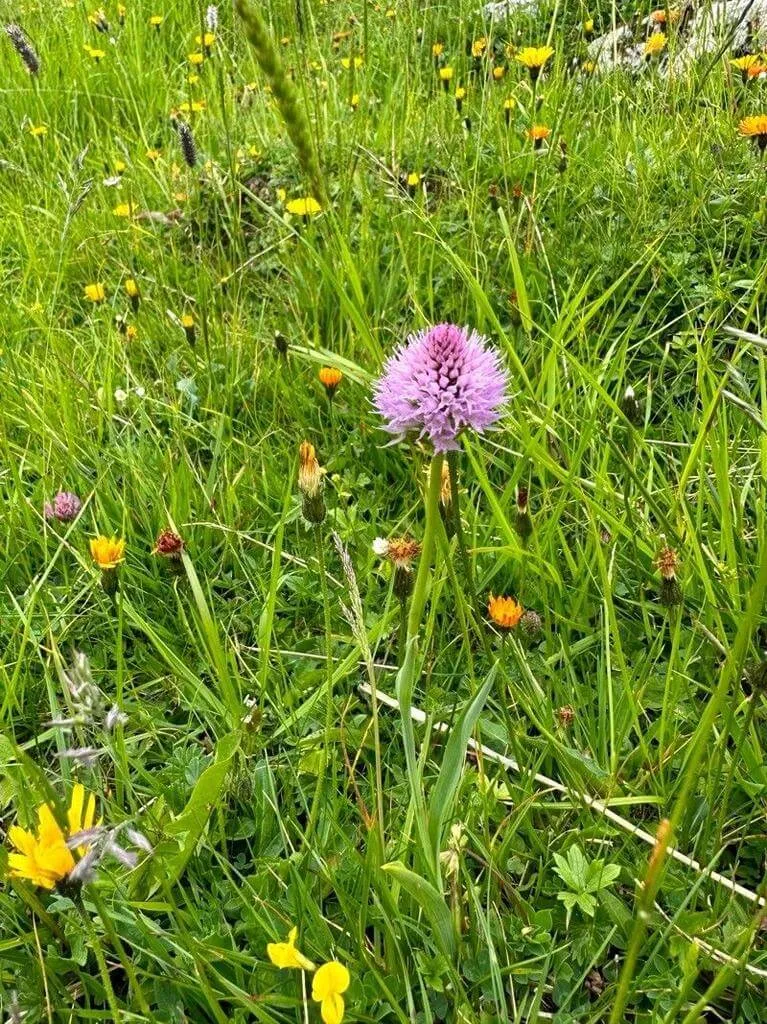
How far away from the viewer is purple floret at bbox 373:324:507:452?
35.4 inches

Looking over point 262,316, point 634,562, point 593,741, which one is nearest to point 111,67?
point 262,316

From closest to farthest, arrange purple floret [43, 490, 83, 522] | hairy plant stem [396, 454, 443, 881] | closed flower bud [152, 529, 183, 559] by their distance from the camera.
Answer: hairy plant stem [396, 454, 443, 881], closed flower bud [152, 529, 183, 559], purple floret [43, 490, 83, 522]

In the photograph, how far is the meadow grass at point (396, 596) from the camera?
89cm

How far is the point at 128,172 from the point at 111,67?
89 centimetres

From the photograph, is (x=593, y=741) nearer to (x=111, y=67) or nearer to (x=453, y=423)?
(x=453, y=423)

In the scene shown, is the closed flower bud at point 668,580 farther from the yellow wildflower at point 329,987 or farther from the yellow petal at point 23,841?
the yellow petal at point 23,841

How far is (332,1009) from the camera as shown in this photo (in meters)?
0.72

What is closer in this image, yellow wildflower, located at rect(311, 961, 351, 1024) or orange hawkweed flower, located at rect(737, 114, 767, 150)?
yellow wildflower, located at rect(311, 961, 351, 1024)

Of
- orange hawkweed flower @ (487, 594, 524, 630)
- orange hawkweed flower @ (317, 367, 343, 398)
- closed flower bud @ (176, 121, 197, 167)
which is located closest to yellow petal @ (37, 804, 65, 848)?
orange hawkweed flower @ (487, 594, 524, 630)

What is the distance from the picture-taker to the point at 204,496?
1563 mm

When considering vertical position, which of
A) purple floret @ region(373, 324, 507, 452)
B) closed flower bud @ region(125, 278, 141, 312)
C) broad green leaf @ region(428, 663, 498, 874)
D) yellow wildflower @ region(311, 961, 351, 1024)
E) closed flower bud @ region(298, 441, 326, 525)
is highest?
purple floret @ region(373, 324, 507, 452)

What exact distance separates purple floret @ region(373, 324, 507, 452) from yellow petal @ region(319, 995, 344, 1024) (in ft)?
1.77

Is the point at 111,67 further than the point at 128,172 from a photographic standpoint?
Yes

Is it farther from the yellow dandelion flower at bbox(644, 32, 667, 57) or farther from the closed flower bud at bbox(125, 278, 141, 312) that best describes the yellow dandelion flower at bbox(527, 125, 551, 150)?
the closed flower bud at bbox(125, 278, 141, 312)
